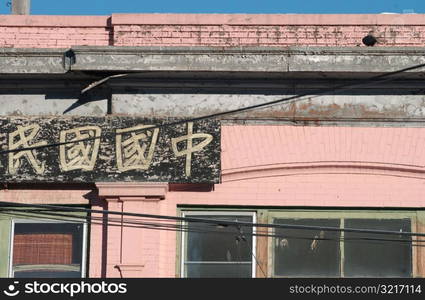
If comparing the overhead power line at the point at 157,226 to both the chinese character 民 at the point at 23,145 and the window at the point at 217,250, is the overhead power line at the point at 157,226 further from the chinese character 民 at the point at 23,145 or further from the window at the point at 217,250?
the chinese character 民 at the point at 23,145

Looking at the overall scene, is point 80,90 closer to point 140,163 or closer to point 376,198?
point 140,163

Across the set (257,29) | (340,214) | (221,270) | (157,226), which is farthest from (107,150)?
(340,214)

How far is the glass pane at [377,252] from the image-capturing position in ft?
61.6

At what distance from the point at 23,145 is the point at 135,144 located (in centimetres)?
149

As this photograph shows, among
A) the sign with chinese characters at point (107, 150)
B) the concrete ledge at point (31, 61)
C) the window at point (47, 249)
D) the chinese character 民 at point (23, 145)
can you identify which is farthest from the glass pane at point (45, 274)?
the concrete ledge at point (31, 61)

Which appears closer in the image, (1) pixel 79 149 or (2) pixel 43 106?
(1) pixel 79 149

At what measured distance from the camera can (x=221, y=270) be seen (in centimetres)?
1880

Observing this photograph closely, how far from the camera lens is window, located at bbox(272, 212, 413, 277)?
61.6ft

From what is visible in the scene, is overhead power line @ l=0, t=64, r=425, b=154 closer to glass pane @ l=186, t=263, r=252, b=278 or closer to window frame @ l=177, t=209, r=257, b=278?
window frame @ l=177, t=209, r=257, b=278

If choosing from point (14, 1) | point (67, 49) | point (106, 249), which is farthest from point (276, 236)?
point (14, 1)

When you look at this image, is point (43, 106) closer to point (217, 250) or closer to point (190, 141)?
point (190, 141)

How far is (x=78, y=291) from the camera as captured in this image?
1689 centimetres

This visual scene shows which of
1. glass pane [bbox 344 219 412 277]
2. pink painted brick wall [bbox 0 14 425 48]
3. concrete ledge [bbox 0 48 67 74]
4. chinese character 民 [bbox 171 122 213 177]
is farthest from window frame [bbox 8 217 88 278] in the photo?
glass pane [bbox 344 219 412 277]

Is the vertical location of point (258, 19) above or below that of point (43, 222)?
above
